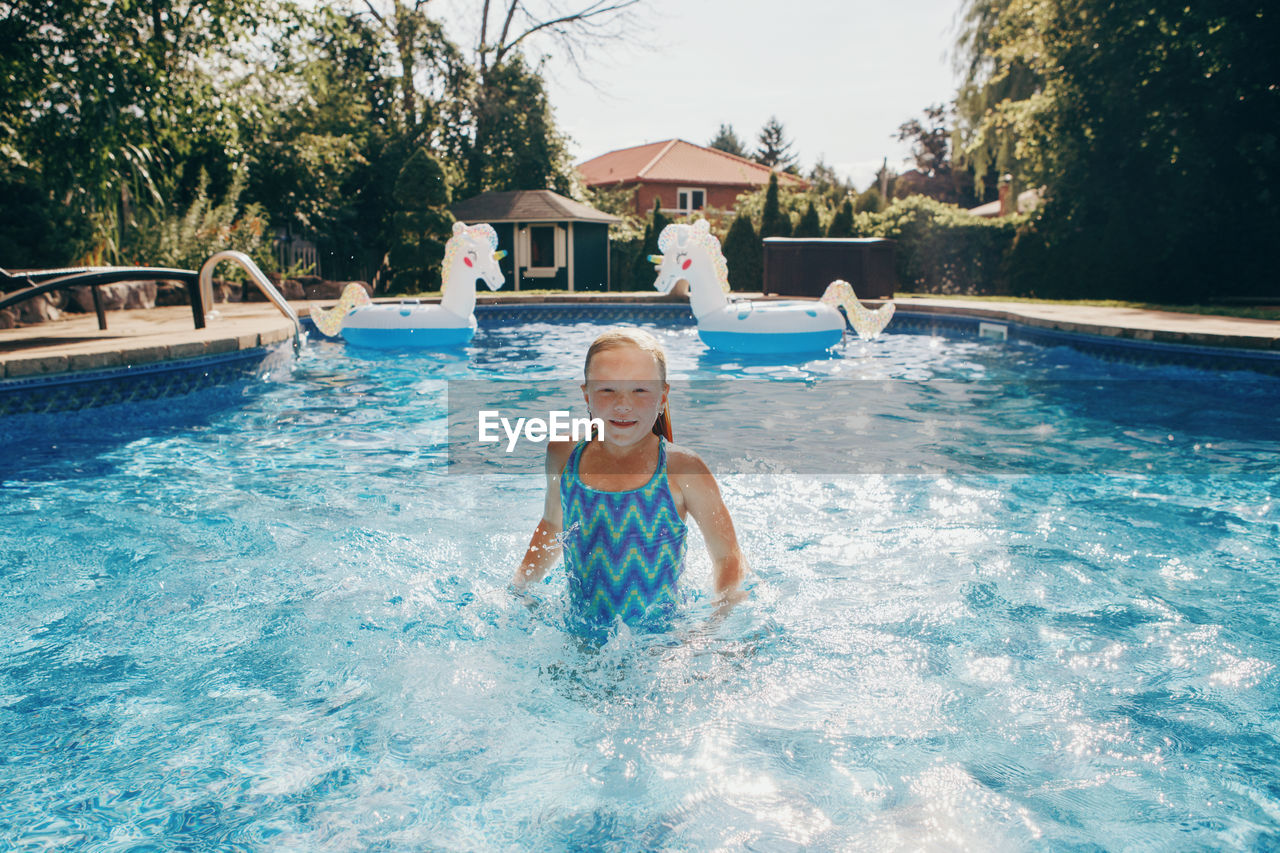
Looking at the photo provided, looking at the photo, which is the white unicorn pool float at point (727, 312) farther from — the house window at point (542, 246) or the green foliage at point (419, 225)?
the house window at point (542, 246)

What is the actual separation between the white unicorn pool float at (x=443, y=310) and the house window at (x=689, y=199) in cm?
2970

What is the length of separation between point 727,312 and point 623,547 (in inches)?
341

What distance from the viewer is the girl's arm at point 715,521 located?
2.95 m

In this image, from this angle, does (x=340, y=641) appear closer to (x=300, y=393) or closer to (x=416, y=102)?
(x=300, y=393)

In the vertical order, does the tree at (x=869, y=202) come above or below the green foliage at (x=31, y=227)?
above

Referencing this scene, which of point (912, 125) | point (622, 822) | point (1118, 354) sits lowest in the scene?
point (622, 822)

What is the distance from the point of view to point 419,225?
23.7m

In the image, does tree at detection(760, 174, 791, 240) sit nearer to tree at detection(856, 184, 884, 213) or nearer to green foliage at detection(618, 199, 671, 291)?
tree at detection(856, 184, 884, 213)

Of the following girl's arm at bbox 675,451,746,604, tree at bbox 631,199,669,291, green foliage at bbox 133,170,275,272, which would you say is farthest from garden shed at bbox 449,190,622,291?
girl's arm at bbox 675,451,746,604

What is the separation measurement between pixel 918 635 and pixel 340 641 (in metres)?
2.39

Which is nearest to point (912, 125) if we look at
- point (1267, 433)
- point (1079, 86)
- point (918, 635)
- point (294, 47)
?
point (1079, 86)

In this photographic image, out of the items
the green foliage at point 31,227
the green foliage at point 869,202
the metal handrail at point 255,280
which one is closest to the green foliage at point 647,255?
the green foliage at point 869,202

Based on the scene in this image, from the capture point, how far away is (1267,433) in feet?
24.1

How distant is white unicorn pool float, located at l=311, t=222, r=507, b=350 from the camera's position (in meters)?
12.0
